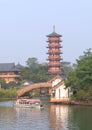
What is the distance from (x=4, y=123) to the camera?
36.1 meters

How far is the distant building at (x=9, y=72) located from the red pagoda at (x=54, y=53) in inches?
304

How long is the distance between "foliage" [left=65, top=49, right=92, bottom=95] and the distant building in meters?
40.5

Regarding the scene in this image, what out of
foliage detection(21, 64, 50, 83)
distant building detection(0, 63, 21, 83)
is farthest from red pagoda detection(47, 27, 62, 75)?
distant building detection(0, 63, 21, 83)

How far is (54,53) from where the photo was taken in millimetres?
102812

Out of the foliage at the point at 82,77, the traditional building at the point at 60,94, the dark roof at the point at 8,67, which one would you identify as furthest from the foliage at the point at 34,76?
the foliage at the point at 82,77

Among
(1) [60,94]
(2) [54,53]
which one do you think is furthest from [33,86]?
(2) [54,53]

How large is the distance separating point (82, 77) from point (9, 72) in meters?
44.0

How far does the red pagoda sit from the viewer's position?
332ft

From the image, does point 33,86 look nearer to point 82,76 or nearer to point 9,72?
point 82,76

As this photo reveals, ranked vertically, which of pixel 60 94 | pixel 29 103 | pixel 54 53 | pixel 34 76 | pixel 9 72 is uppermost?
pixel 54 53

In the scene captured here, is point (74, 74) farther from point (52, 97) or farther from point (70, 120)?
point (70, 120)

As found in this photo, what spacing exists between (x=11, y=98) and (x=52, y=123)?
134ft

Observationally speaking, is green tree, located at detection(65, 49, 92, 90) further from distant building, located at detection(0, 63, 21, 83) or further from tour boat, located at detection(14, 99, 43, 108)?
distant building, located at detection(0, 63, 21, 83)

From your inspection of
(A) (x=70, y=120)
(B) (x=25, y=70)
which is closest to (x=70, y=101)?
(A) (x=70, y=120)
